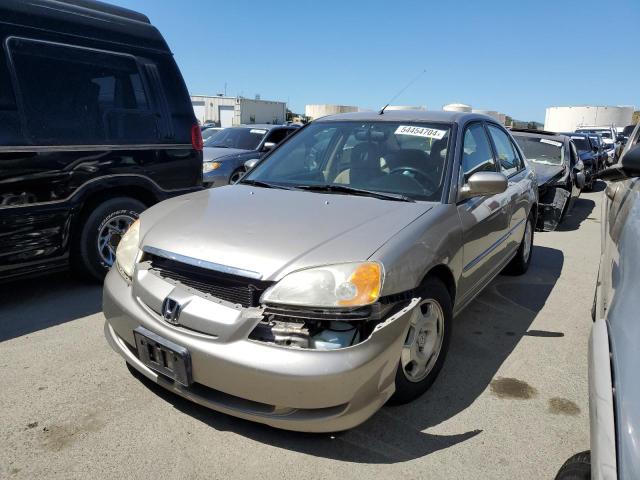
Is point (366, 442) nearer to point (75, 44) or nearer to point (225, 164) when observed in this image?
point (75, 44)

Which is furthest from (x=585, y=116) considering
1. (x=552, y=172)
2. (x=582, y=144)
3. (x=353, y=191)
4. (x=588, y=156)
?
(x=353, y=191)

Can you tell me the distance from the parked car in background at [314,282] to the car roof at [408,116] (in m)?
0.10

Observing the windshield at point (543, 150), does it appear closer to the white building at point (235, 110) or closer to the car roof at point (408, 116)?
the car roof at point (408, 116)

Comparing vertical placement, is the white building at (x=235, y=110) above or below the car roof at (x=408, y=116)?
above

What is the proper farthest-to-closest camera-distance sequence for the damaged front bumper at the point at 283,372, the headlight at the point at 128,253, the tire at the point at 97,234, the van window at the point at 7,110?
the tire at the point at 97,234 < the van window at the point at 7,110 < the headlight at the point at 128,253 < the damaged front bumper at the point at 283,372

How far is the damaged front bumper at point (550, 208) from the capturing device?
7137 mm

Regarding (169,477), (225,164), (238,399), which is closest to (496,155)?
(238,399)

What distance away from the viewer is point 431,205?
2.86m

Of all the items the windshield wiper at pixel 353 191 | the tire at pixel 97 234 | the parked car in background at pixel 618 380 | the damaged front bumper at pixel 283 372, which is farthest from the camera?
the tire at pixel 97 234

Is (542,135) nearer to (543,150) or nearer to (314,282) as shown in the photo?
(543,150)

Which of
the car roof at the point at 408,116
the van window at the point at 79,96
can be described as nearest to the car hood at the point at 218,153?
the van window at the point at 79,96

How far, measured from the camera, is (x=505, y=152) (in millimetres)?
4477

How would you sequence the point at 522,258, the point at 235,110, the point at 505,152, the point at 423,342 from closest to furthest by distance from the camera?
the point at 423,342 < the point at 505,152 < the point at 522,258 < the point at 235,110

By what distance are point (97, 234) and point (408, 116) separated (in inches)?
111
